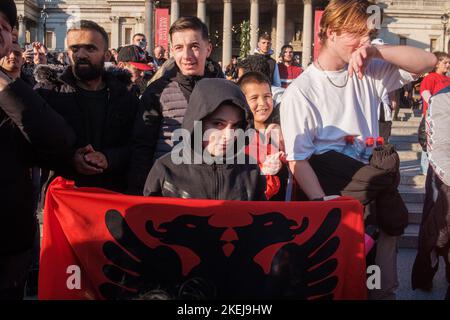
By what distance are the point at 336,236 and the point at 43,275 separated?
5.54 feet

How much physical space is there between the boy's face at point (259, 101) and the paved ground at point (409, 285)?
7.67ft

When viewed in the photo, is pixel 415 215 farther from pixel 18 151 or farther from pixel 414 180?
pixel 18 151

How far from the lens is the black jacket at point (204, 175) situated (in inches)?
111

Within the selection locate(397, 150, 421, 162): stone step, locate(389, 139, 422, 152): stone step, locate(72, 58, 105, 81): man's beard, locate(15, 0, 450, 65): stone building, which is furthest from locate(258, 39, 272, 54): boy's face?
locate(15, 0, 450, 65): stone building

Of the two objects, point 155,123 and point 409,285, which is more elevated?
point 155,123

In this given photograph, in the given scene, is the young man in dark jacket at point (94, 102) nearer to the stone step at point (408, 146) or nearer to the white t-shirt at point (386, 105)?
the white t-shirt at point (386, 105)

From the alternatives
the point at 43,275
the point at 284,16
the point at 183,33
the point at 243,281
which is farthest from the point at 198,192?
the point at 284,16

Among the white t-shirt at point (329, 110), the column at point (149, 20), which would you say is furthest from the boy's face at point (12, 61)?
the column at point (149, 20)

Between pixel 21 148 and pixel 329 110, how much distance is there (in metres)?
1.79

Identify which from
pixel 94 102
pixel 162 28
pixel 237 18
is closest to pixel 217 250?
pixel 94 102

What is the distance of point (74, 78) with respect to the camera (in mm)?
3723

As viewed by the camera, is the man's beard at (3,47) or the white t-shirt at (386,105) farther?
the white t-shirt at (386,105)

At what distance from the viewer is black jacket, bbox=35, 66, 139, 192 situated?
3566 mm

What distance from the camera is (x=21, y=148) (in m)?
2.54
